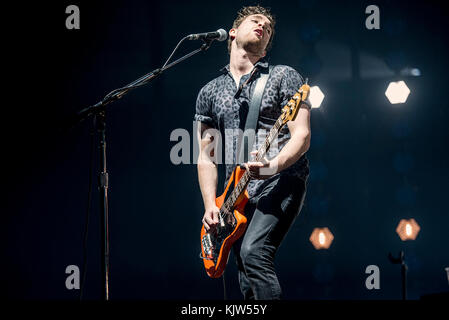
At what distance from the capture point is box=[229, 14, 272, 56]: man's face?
261cm

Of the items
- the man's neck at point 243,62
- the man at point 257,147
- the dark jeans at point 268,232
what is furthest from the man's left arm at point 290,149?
the man's neck at point 243,62

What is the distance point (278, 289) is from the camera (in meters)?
2.09

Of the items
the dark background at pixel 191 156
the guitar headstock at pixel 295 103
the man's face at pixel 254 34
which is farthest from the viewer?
the dark background at pixel 191 156

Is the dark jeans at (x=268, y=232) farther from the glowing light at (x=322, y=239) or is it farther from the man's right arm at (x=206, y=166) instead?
the glowing light at (x=322, y=239)

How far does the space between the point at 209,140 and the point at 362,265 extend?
6.59ft

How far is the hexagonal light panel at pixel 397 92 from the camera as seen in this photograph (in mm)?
4000

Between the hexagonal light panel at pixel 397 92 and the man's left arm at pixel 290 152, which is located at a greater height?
the hexagonal light panel at pixel 397 92

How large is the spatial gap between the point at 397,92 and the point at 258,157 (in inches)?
87.9

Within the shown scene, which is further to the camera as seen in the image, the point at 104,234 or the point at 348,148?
the point at 348,148

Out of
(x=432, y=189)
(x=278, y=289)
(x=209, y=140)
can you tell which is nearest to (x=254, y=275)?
(x=278, y=289)

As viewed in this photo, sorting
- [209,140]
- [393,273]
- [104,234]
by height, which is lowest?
[393,273]

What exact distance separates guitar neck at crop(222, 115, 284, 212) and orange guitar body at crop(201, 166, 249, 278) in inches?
1.0

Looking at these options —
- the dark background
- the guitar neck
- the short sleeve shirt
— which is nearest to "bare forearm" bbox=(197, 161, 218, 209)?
the short sleeve shirt
